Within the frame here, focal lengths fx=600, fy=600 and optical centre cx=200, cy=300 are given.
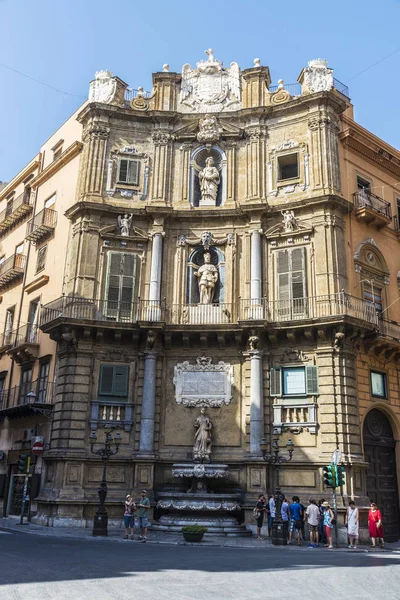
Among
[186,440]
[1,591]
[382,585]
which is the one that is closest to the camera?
[1,591]

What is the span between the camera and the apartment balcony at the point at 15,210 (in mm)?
33800

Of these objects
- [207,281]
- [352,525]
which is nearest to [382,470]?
[352,525]

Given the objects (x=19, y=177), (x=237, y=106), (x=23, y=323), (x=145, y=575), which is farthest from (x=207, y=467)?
(x=19, y=177)

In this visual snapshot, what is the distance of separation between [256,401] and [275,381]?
1.10 m

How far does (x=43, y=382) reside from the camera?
26.2m

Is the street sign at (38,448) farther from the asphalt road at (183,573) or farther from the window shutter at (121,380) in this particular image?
the asphalt road at (183,573)

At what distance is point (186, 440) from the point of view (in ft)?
77.4

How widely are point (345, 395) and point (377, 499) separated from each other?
Answer: 4.38 metres

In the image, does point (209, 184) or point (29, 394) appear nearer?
point (29, 394)

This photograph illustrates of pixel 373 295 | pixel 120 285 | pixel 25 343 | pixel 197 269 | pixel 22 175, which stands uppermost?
pixel 22 175

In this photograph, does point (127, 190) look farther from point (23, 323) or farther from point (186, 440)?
point (186, 440)

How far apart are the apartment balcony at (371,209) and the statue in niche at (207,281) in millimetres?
6627

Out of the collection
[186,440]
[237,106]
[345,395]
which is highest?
[237,106]

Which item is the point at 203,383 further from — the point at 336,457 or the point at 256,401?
the point at 336,457
